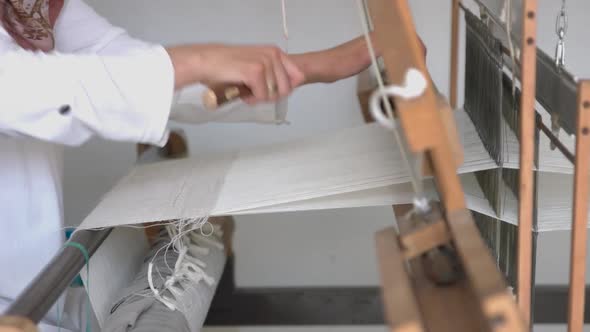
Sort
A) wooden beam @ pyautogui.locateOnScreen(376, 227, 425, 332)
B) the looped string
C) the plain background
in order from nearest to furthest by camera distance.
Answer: wooden beam @ pyautogui.locateOnScreen(376, 227, 425, 332) < the looped string < the plain background

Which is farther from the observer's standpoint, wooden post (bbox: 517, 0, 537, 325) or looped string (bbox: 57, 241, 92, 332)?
looped string (bbox: 57, 241, 92, 332)

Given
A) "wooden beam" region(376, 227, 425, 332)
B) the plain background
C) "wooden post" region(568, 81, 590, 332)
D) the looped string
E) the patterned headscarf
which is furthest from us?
the plain background

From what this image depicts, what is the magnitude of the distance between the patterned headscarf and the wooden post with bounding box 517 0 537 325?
72 cm

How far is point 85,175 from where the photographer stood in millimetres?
1969

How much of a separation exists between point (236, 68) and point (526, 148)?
13.6 inches

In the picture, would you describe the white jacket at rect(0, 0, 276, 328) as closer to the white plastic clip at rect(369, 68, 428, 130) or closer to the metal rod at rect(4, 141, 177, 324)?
the metal rod at rect(4, 141, 177, 324)

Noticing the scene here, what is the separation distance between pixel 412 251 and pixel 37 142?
76cm

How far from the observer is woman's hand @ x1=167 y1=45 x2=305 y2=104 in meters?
0.83

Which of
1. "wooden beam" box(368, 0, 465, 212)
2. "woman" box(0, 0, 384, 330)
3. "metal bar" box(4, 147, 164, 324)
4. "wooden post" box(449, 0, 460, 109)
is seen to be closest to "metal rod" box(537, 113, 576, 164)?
"wooden beam" box(368, 0, 465, 212)

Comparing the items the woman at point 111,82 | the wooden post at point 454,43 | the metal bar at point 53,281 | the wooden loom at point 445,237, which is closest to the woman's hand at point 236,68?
the woman at point 111,82

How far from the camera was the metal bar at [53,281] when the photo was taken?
75 centimetres

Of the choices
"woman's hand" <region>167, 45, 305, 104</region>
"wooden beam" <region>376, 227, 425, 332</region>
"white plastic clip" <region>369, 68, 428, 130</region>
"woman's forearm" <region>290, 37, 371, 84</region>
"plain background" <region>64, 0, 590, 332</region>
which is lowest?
"plain background" <region>64, 0, 590, 332</region>

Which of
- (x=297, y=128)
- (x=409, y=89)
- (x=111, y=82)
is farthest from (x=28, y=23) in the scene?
(x=297, y=128)

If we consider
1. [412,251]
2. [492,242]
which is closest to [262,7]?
[492,242]
